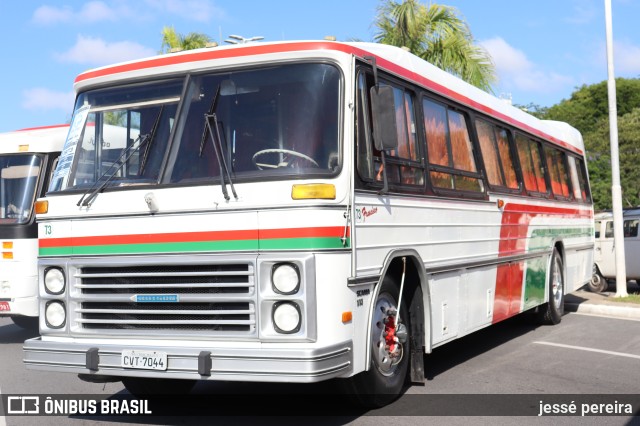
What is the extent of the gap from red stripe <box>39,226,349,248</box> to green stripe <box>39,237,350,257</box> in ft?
0.08

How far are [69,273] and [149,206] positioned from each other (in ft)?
3.07

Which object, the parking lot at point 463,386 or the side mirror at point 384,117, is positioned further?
the parking lot at point 463,386

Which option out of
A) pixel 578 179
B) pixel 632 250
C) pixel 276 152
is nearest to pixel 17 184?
pixel 276 152


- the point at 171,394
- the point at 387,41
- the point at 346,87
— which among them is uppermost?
the point at 387,41

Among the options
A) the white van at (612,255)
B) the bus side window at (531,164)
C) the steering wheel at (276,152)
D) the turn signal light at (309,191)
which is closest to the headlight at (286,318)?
the turn signal light at (309,191)

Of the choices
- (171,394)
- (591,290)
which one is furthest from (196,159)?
(591,290)

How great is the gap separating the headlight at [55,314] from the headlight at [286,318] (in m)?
1.89

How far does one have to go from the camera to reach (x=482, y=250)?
31.2 feet

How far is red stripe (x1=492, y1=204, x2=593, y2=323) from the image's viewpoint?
10.2 meters

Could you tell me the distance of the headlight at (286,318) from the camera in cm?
587

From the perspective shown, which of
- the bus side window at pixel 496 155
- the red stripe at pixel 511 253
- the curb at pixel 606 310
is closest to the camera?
the bus side window at pixel 496 155

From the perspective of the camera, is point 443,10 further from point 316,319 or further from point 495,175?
point 316,319

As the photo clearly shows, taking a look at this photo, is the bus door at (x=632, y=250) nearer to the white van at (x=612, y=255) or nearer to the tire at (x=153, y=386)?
the white van at (x=612, y=255)

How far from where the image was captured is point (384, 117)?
659 cm
